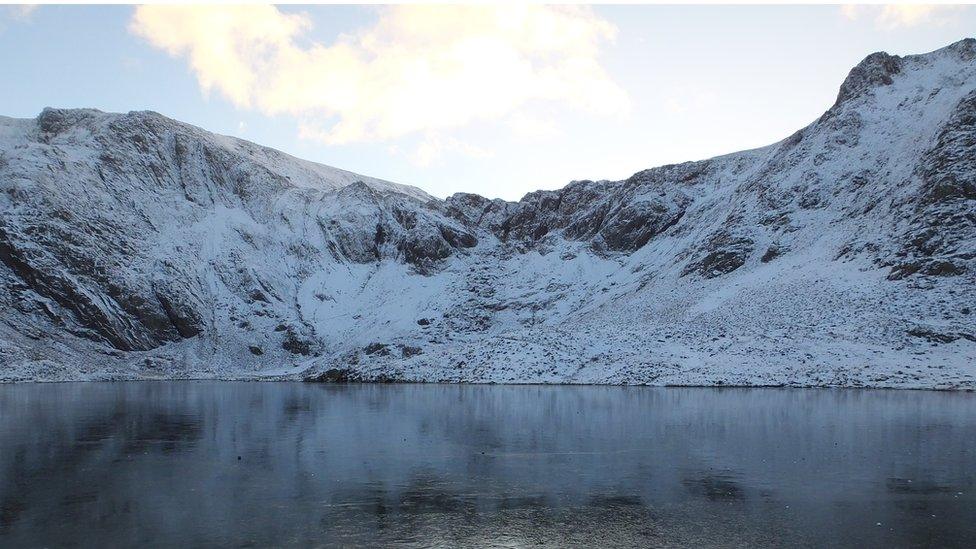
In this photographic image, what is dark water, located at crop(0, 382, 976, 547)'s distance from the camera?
13.9 meters

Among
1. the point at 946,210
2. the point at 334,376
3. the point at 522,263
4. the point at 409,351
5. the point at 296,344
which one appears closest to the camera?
the point at 946,210

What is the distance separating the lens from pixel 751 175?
116m

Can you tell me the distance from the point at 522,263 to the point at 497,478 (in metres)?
108

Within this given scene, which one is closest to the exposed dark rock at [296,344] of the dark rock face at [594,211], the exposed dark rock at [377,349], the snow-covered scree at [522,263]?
the snow-covered scree at [522,263]

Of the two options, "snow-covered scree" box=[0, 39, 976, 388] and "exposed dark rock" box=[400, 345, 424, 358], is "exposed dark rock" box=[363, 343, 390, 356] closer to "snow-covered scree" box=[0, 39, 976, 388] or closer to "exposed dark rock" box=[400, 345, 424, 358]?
"snow-covered scree" box=[0, 39, 976, 388]

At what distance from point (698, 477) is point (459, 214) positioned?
131m

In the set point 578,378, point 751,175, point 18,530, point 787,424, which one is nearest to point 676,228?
point 751,175

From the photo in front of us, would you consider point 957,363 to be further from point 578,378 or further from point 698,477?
point 698,477

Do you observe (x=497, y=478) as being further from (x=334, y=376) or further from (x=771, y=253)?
(x=771, y=253)

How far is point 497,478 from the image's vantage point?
19.6 metres

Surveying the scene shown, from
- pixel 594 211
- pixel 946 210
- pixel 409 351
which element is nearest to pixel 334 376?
pixel 409 351

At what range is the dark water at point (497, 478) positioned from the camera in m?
13.9

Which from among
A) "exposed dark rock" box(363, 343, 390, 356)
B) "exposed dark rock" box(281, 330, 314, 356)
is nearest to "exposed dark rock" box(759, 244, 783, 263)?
"exposed dark rock" box(363, 343, 390, 356)

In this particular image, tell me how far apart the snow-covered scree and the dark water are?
2952 centimetres
